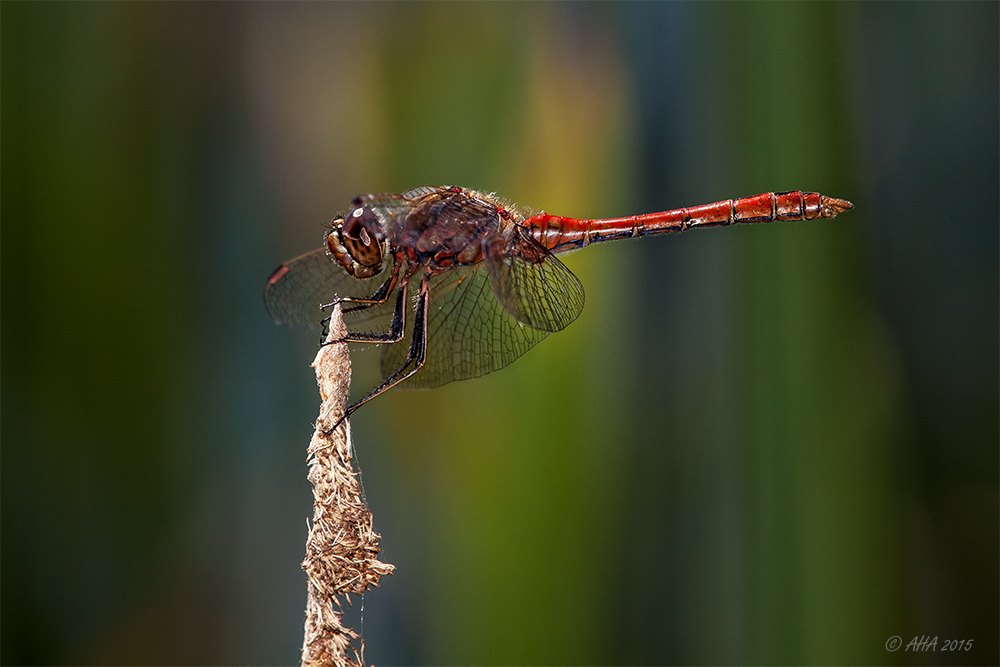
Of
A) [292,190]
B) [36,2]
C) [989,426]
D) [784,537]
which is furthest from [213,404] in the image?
[989,426]

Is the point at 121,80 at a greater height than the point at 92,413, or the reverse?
the point at 121,80

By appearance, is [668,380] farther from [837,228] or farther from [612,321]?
[837,228]

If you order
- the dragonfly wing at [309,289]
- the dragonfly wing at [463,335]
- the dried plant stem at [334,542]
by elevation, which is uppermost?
the dragonfly wing at [309,289]

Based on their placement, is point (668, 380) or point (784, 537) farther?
point (668, 380)

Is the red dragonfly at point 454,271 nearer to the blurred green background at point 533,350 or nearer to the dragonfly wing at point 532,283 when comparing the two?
the dragonfly wing at point 532,283

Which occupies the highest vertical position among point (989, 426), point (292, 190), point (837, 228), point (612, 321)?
point (292, 190)

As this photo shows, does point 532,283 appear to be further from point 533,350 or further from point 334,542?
point 334,542

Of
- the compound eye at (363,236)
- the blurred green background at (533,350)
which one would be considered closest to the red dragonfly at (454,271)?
the compound eye at (363,236)
